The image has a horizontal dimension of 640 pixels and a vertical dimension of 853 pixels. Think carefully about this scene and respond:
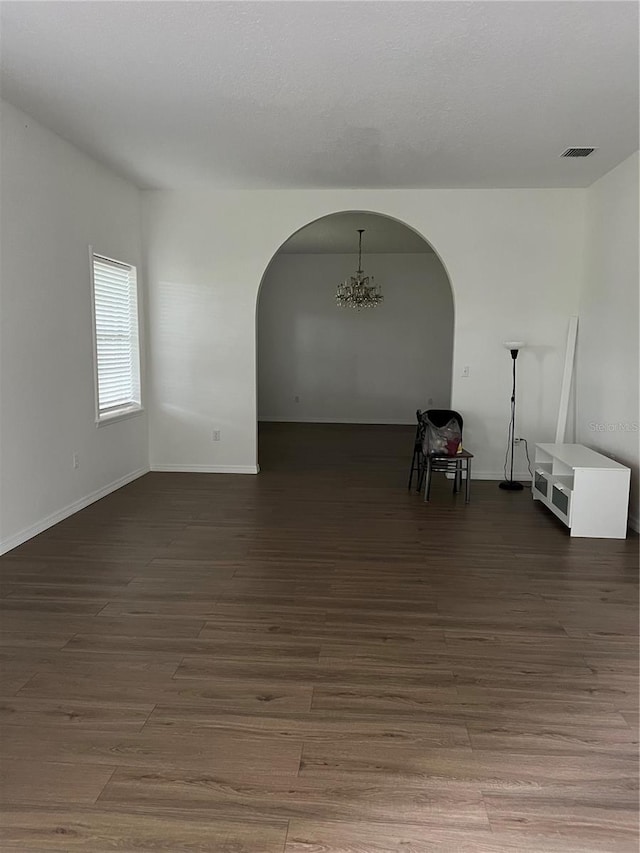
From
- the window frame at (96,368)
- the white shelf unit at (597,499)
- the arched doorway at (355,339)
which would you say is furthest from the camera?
the arched doorway at (355,339)

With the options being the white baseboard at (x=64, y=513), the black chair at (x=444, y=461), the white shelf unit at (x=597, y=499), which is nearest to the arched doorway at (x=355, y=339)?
the black chair at (x=444, y=461)

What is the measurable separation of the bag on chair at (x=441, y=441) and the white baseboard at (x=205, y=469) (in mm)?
1961

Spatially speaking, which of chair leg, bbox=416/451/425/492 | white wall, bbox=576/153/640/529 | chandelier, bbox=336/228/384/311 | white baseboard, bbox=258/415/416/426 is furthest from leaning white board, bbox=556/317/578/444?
white baseboard, bbox=258/415/416/426

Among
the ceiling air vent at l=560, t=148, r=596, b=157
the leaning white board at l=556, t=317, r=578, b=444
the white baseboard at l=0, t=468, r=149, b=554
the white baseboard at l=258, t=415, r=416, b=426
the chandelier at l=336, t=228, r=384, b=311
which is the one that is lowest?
the white baseboard at l=258, t=415, r=416, b=426

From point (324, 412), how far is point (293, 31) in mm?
8169

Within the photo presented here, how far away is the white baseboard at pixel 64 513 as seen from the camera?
164 inches

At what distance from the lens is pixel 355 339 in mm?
10734

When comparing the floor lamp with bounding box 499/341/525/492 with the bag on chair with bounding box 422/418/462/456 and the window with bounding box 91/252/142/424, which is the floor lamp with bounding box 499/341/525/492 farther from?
the window with bounding box 91/252/142/424

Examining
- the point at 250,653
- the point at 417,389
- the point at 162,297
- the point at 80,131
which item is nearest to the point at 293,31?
the point at 80,131

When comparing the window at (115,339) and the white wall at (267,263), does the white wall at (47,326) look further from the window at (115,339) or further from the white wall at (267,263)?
the white wall at (267,263)

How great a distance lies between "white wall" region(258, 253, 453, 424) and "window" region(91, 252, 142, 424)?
4622 mm

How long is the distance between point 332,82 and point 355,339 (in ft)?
23.7

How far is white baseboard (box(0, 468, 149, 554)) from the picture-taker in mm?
4176

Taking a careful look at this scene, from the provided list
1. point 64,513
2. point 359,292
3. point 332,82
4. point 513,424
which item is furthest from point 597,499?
point 359,292
